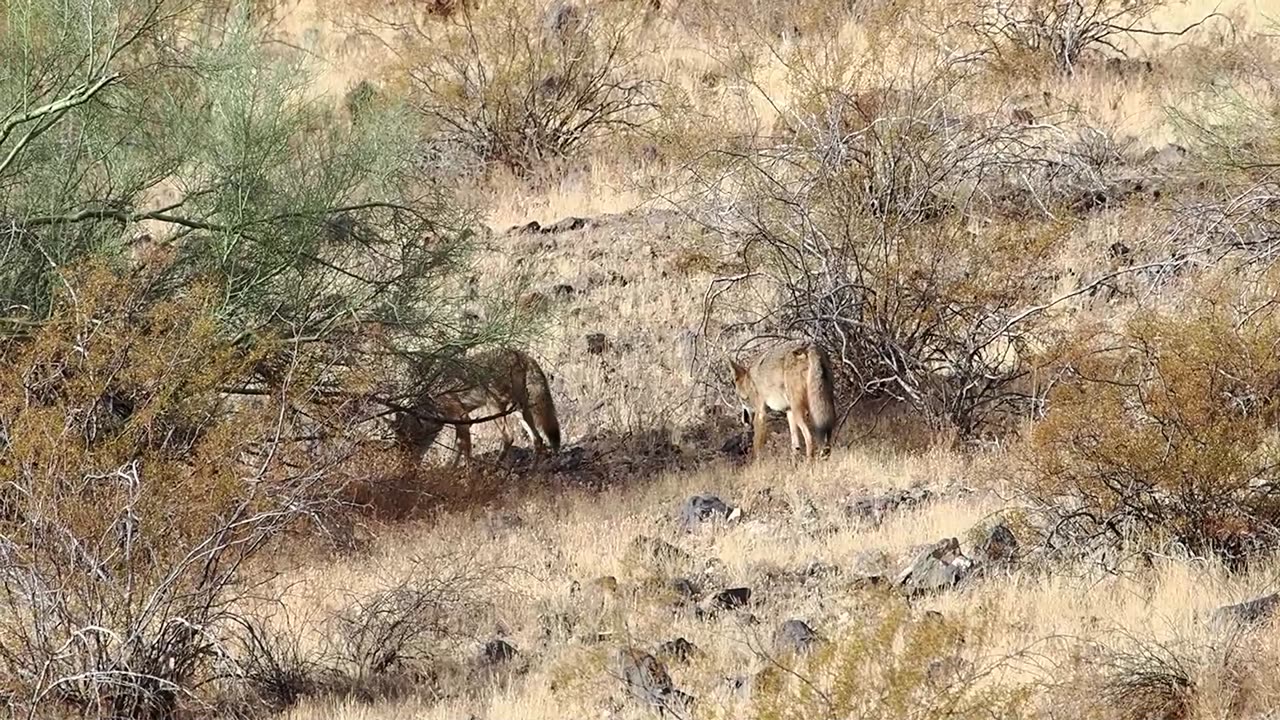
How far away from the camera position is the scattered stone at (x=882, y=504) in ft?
44.2

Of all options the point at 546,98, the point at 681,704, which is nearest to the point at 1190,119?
the point at 546,98

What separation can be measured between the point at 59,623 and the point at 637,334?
11.9m

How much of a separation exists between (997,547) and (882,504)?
2.56 meters

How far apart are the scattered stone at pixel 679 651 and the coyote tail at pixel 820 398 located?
6381 mm

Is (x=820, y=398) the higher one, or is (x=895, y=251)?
(x=895, y=251)

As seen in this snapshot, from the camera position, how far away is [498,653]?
10.2 m

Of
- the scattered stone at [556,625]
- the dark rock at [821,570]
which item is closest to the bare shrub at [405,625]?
the scattered stone at [556,625]

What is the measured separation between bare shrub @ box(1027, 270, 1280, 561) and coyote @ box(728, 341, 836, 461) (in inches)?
181

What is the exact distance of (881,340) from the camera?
16703 millimetres

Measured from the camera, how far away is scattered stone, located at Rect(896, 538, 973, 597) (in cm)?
1077

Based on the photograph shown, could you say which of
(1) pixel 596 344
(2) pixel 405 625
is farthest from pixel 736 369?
(2) pixel 405 625

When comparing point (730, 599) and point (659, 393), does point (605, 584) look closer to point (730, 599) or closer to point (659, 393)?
point (730, 599)

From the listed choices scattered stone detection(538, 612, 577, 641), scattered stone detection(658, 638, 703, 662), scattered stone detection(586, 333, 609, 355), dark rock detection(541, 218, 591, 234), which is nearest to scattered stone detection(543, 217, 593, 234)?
dark rock detection(541, 218, 591, 234)

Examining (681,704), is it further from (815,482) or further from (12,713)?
(815,482)
